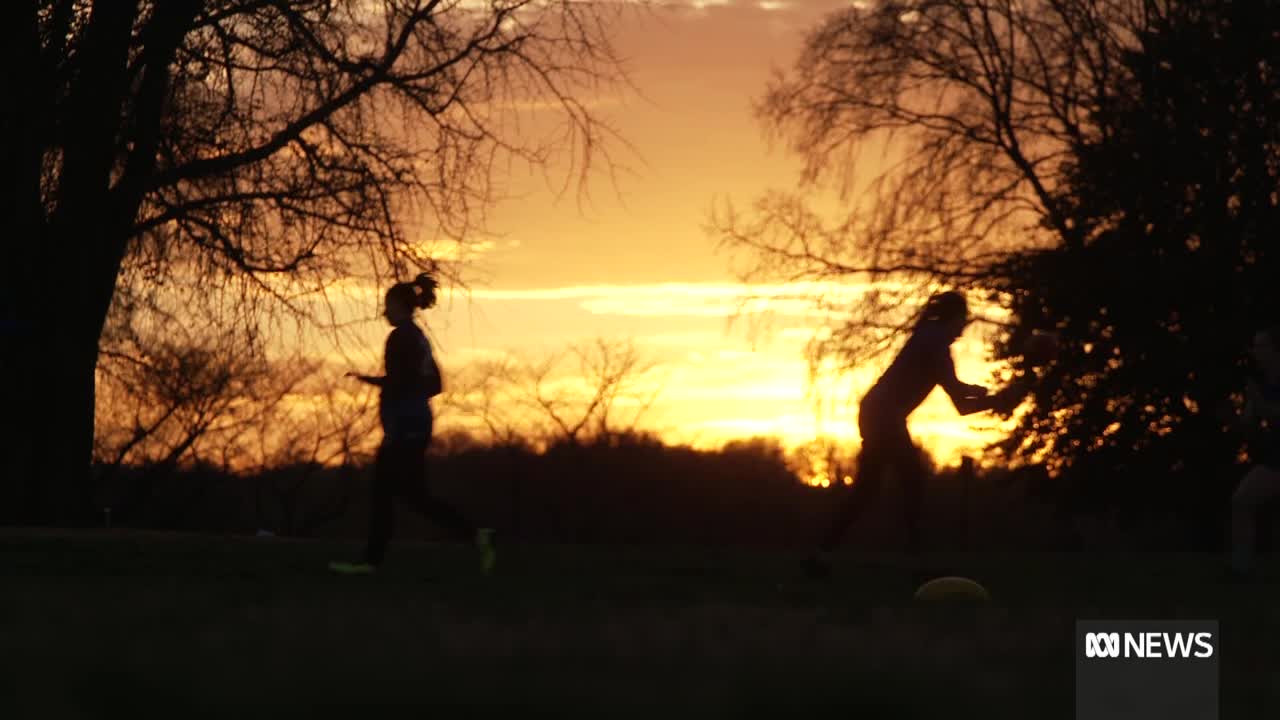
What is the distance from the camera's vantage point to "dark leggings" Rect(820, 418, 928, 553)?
1220cm

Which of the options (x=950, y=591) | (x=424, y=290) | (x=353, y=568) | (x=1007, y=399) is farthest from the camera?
(x=353, y=568)

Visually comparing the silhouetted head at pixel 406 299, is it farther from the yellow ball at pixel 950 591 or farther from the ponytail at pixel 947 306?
the yellow ball at pixel 950 591

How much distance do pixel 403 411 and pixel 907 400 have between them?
3025 mm

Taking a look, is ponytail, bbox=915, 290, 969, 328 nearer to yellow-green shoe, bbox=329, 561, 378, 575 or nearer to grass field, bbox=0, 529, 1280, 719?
grass field, bbox=0, 529, 1280, 719

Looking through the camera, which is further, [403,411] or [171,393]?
[171,393]

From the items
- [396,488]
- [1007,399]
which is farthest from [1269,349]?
[396,488]

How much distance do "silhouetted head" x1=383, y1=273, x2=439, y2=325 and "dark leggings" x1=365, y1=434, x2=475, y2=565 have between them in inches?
29.1

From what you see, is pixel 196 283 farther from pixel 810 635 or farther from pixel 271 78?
pixel 810 635

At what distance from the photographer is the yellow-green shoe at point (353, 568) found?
40.2 ft

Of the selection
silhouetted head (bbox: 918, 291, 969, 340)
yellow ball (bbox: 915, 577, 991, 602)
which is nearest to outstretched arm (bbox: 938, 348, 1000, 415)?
silhouetted head (bbox: 918, 291, 969, 340)

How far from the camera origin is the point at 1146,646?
307 inches

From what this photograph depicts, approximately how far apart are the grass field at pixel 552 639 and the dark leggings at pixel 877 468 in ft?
1.50

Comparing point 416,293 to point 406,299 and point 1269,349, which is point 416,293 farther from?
point 1269,349

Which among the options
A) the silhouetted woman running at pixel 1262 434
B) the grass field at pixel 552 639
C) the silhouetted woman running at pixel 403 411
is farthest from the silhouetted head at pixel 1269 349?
the silhouetted woman running at pixel 403 411
